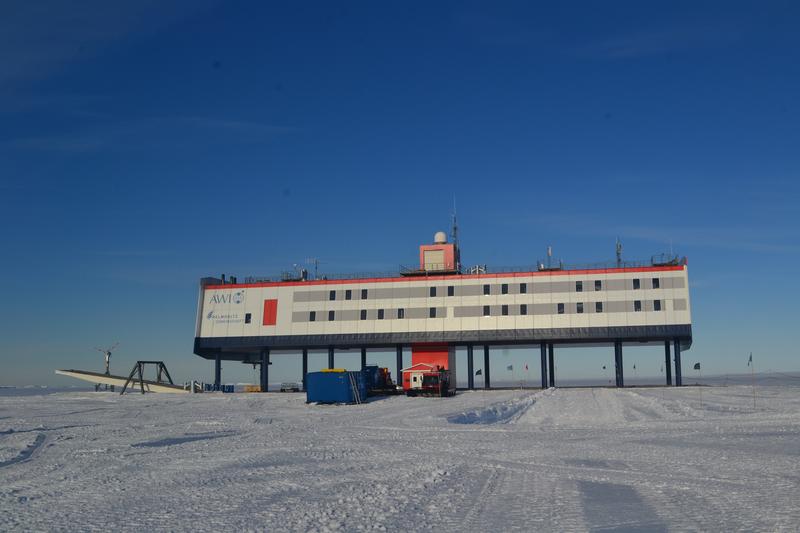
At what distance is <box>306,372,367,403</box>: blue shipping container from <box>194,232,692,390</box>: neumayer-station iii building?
18.1 meters

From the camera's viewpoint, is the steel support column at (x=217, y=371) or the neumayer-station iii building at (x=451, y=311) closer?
the neumayer-station iii building at (x=451, y=311)

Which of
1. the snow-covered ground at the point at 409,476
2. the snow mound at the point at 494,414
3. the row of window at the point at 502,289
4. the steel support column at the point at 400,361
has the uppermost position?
the row of window at the point at 502,289

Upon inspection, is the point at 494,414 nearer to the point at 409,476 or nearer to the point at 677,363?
the point at 409,476

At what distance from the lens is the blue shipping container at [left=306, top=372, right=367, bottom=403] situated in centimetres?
5078

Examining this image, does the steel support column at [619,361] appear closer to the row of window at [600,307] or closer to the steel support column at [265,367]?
the row of window at [600,307]

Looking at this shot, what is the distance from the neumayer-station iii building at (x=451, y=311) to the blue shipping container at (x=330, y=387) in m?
18.1

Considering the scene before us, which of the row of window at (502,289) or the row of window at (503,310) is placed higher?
the row of window at (502,289)

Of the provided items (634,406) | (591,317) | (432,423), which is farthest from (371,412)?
(591,317)

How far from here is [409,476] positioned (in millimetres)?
15859

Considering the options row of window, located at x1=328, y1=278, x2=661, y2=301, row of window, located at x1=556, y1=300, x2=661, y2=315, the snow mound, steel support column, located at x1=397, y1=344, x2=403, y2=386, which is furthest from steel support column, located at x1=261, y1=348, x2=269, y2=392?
the snow mound

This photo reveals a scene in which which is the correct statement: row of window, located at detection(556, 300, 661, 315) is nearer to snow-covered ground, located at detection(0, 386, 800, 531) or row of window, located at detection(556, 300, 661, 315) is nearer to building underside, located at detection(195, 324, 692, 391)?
building underside, located at detection(195, 324, 692, 391)

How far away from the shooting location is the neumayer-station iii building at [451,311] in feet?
214

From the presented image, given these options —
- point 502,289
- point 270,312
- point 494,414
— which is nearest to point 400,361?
point 502,289

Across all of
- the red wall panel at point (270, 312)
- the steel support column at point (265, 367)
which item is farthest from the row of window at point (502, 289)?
the steel support column at point (265, 367)
